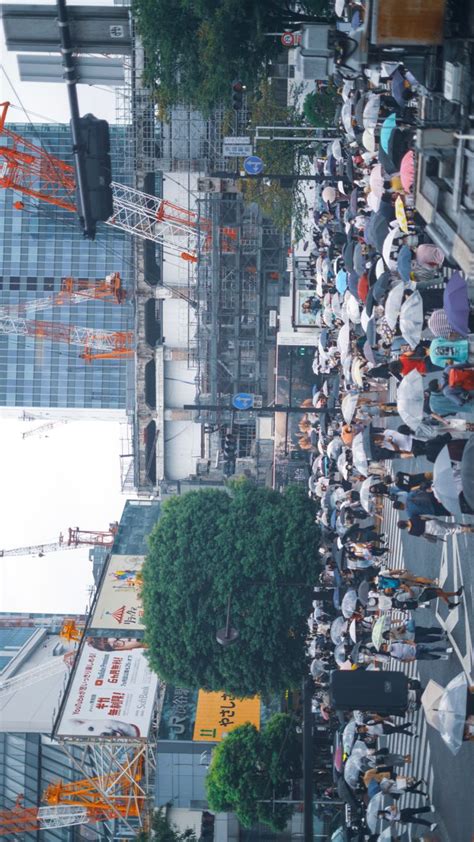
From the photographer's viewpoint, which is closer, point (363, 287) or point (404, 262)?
point (404, 262)

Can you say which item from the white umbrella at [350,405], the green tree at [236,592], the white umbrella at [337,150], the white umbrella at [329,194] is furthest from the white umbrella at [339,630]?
the white umbrella at [337,150]

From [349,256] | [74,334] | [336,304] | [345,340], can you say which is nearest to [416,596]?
[345,340]

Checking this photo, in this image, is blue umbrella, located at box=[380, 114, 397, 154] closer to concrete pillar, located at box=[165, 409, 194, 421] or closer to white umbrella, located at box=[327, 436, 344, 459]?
white umbrella, located at box=[327, 436, 344, 459]

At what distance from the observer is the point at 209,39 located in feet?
103

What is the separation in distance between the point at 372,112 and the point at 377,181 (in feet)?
7.12

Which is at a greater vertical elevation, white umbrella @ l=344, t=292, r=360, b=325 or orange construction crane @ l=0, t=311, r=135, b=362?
orange construction crane @ l=0, t=311, r=135, b=362

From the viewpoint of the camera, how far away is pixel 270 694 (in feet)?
118

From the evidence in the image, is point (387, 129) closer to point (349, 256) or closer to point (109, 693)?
point (349, 256)

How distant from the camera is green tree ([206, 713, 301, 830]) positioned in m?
32.1

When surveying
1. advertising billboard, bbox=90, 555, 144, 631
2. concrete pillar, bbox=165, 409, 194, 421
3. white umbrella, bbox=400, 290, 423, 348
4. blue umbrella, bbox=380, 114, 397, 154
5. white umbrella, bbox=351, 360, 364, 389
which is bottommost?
advertising billboard, bbox=90, 555, 144, 631

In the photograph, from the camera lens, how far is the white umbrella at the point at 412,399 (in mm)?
20000

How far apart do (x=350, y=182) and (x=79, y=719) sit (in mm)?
25257

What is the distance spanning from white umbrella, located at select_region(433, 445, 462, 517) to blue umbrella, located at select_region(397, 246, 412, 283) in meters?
6.12

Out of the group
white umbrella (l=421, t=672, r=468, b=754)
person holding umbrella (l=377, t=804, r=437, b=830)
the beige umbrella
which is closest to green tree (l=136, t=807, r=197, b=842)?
person holding umbrella (l=377, t=804, r=437, b=830)
